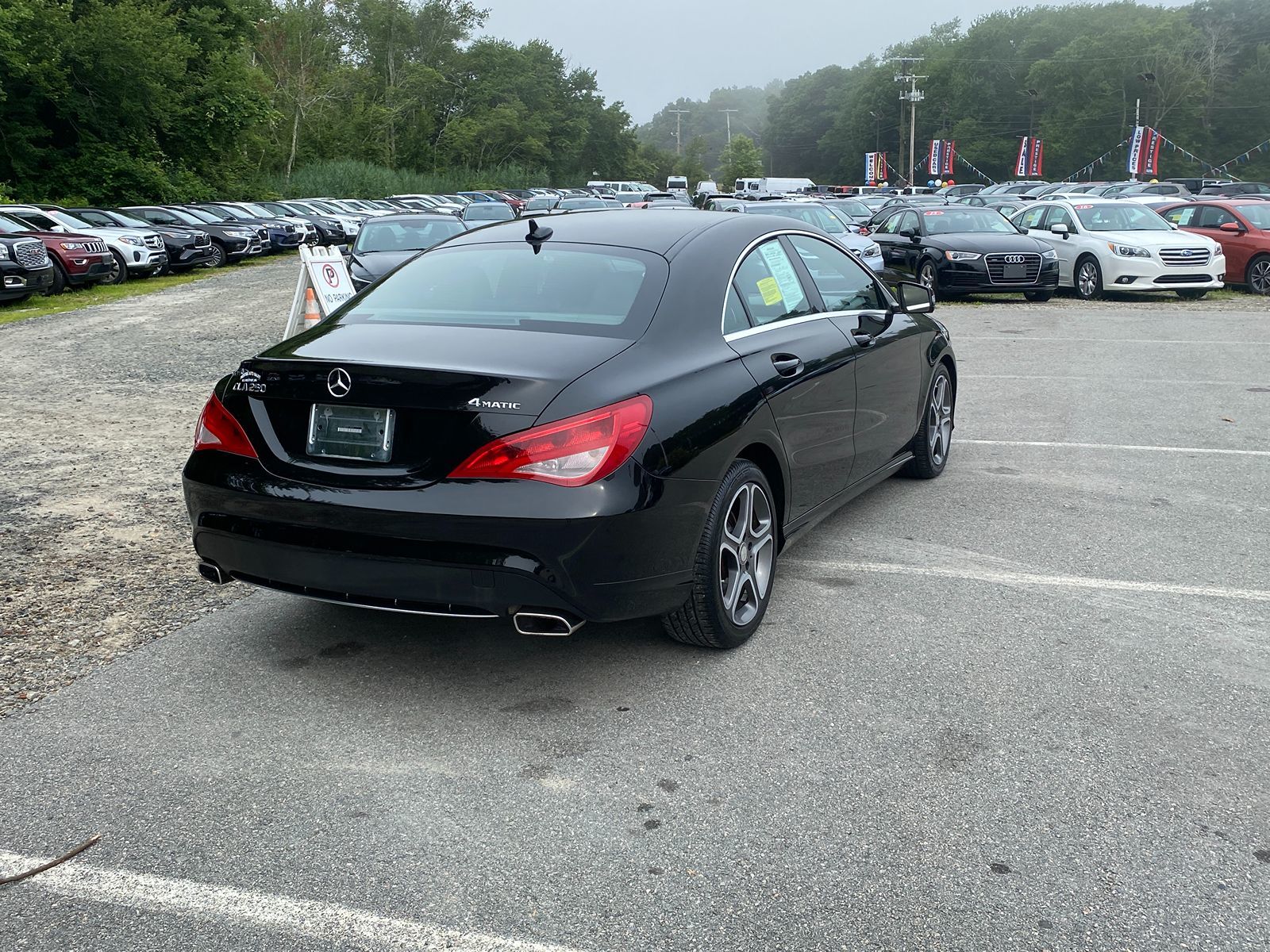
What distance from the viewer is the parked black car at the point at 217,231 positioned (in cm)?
3030

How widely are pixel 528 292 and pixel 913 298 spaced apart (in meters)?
2.85

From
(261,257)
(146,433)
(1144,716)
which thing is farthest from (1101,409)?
(261,257)

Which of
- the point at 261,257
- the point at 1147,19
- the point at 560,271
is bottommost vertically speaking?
the point at 261,257

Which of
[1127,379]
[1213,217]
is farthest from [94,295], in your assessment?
[1213,217]

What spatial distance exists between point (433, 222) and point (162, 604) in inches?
495

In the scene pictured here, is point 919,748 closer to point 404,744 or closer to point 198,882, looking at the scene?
point 404,744

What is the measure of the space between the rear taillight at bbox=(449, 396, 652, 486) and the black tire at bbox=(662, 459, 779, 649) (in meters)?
0.61

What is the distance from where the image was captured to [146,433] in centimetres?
910

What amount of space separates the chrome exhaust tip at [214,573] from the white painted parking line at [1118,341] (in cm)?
1156

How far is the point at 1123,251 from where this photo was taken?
1953cm

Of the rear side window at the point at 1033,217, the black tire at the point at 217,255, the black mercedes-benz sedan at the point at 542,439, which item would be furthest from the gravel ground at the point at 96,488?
the rear side window at the point at 1033,217

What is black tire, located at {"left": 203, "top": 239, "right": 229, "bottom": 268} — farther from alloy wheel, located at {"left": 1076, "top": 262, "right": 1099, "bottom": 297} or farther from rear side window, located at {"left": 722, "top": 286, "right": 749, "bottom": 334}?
rear side window, located at {"left": 722, "top": 286, "right": 749, "bottom": 334}

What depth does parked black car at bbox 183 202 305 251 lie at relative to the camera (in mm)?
33594

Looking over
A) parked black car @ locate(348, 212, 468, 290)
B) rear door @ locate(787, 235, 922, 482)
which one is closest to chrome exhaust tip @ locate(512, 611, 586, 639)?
rear door @ locate(787, 235, 922, 482)
